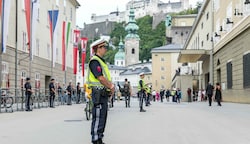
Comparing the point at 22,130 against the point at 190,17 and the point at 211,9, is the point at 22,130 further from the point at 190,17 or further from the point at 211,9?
the point at 190,17

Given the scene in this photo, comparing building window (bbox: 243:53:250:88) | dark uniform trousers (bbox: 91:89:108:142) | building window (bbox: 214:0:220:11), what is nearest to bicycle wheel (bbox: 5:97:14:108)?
dark uniform trousers (bbox: 91:89:108:142)

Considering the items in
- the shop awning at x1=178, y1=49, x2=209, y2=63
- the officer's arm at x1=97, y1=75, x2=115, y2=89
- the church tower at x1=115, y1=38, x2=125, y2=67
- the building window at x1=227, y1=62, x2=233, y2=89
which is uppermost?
the church tower at x1=115, y1=38, x2=125, y2=67

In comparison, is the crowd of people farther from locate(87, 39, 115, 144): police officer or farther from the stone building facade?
locate(87, 39, 115, 144): police officer

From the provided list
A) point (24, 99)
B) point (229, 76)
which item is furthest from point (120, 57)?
point (24, 99)

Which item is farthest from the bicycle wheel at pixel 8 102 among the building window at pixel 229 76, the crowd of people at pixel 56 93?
the building window at pixel 229 76

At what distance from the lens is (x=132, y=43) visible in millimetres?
161125

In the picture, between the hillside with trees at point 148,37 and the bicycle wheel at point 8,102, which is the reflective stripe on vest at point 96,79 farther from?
the hillside with trees at point 148,37

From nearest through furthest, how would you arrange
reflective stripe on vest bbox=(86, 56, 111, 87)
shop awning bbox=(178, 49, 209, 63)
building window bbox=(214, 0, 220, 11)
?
reflective stripe on vest bbox=(86, 56, 111, 87) < building window bbox=(214, 0, 220, 11) < shop awning bbox=(178, 49, 209, 63)

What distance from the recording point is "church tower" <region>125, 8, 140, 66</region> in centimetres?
16175

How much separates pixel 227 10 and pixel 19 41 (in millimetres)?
16206

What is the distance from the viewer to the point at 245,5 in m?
26.4

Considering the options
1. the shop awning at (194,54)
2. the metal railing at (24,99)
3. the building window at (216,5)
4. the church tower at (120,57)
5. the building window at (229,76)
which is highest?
the church tower at (120,57)

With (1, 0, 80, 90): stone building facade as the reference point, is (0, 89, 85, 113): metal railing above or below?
below

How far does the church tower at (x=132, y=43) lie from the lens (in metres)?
162
